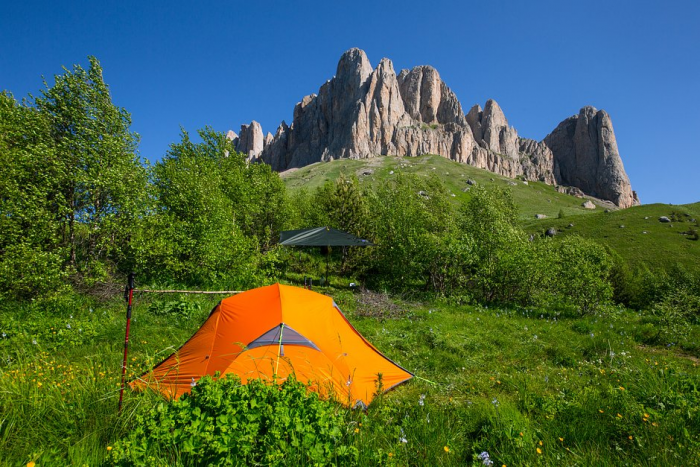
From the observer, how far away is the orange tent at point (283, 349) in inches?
204

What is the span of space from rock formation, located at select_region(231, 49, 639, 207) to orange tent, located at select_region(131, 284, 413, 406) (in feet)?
526

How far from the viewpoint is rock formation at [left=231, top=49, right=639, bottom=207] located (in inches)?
6545

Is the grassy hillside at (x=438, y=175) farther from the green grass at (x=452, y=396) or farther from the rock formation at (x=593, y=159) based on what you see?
the green grass at (x=452, y=396)

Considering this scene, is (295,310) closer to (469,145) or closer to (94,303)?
(94,303)

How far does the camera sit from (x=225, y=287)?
13414mm

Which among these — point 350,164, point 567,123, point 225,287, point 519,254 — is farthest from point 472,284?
point 567,123

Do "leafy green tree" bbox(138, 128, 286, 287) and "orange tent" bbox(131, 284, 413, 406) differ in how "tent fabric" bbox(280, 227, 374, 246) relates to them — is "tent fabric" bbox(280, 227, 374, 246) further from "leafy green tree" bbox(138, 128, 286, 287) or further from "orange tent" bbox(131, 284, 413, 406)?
"orange tent" bbox(131, 284, 413, 406)

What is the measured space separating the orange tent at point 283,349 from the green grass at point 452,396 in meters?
0.58

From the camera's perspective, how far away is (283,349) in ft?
17.7

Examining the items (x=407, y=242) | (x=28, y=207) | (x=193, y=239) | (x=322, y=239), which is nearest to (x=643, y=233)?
(x=407, y=242)

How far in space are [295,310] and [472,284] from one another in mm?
11991

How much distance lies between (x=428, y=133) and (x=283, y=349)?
7173 inches

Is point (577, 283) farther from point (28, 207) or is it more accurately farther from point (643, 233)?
point (643, 233)

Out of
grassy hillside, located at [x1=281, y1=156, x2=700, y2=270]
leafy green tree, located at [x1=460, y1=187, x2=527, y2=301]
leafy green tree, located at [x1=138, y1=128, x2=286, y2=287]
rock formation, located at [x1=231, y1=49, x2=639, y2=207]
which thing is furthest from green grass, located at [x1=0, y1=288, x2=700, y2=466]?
rock formation, located at [x1=231, y1=49, x2=639, y2=207]
